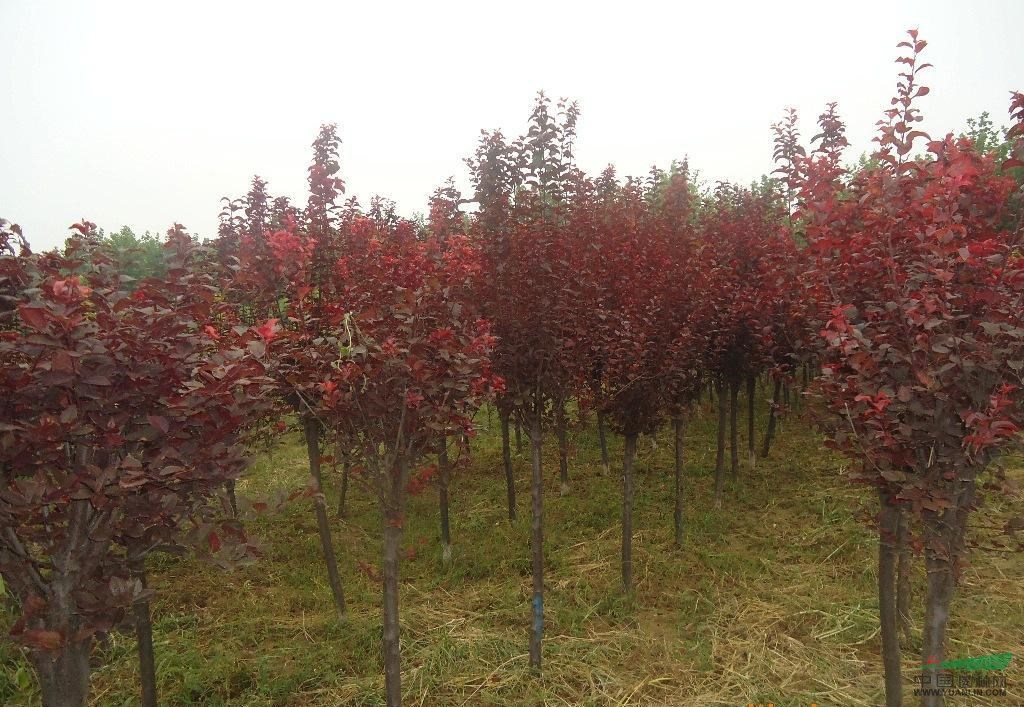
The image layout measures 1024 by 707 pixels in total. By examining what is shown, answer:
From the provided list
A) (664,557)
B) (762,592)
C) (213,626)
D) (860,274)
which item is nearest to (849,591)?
(762,592)

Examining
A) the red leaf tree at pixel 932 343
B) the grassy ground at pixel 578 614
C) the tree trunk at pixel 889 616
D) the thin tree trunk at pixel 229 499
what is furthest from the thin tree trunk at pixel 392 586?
the tree trunk at pixel 889 616

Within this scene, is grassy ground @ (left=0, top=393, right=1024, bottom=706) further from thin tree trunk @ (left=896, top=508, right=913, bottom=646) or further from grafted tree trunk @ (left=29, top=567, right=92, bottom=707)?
grafted tree trunk @ (left=29, top=567, right=92, bottom=707)

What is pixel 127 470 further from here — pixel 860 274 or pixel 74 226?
pixel 860 274

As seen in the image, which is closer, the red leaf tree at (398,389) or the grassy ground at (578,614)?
the red leaf tree at (398,389)

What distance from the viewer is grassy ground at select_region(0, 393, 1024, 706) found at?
547cm

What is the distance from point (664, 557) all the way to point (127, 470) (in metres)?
7.05

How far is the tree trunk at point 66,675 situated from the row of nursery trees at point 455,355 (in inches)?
0.5

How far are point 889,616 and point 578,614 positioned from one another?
3202mm

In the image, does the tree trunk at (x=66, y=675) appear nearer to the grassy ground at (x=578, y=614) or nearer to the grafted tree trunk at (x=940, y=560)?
the grassy ground at (x=578, y=614)

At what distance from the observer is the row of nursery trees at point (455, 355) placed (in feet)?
8.71

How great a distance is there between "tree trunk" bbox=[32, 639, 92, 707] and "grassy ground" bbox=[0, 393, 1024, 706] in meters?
1.70

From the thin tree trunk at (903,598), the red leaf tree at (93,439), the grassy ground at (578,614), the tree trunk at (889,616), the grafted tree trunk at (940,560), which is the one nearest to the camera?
the red leaf tree at (93,439)

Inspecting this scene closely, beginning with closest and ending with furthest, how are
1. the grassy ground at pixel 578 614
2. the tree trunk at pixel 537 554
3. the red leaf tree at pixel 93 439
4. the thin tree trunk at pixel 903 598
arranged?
the red leaf tree at pixel 93 439 < the grassy ground at pixel 578 614 < the tree trunk at pixel 537 554 < the thin tree trunk at pixel 903 598

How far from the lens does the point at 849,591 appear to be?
694 cm
